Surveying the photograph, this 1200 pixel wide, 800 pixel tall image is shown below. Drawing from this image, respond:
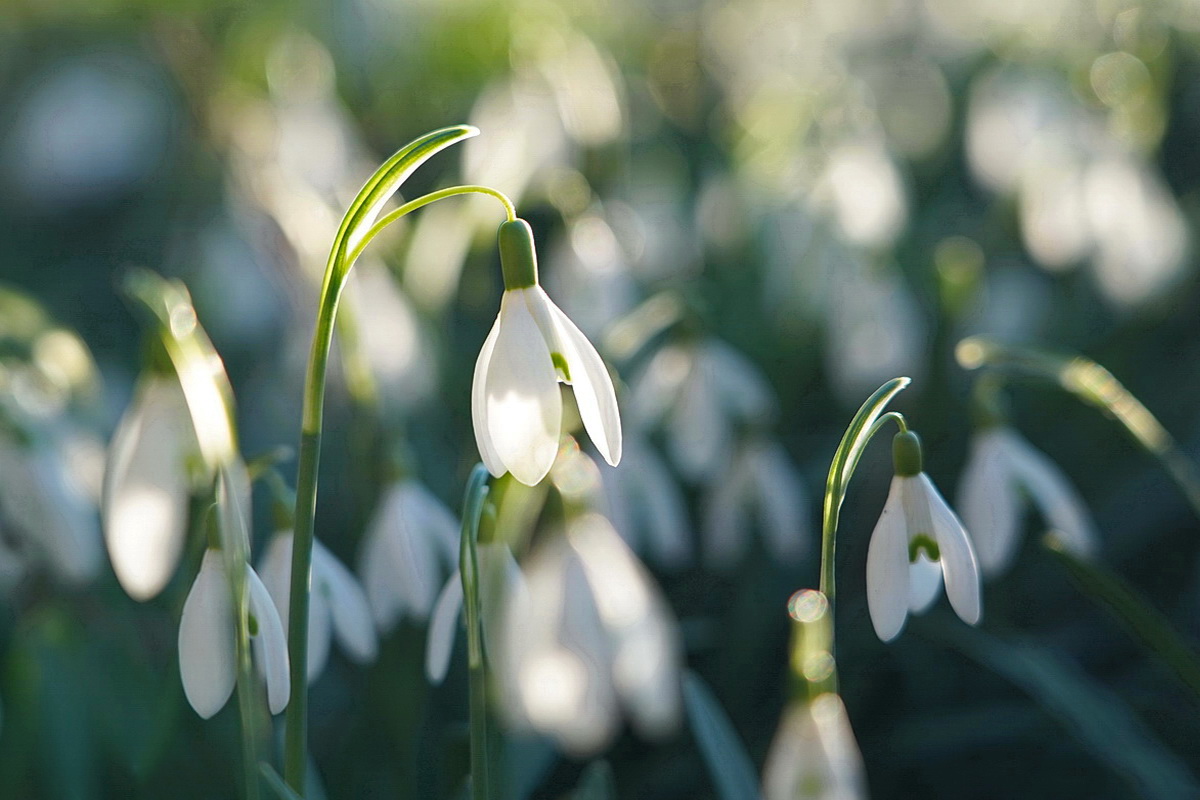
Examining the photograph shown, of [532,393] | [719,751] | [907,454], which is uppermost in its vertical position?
[532,393]

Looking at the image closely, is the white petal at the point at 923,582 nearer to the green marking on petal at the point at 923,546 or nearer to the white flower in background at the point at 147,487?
the green marking on petal at the point at 923,546

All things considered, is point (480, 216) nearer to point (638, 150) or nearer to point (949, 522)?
point (949, 522)

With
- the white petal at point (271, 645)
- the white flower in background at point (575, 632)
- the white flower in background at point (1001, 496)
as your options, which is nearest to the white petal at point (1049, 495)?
the white flower in background at point (1001, 496)

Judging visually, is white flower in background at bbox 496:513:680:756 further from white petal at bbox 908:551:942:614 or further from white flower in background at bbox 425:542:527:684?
white petal at bbox 908:551:942:614

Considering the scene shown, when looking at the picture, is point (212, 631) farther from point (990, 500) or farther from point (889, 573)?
point (990, 500)

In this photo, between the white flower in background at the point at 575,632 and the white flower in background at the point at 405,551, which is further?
the white flower in background at the point at 405,551

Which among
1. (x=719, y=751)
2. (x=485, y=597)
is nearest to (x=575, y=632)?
(x=485, y=597)
